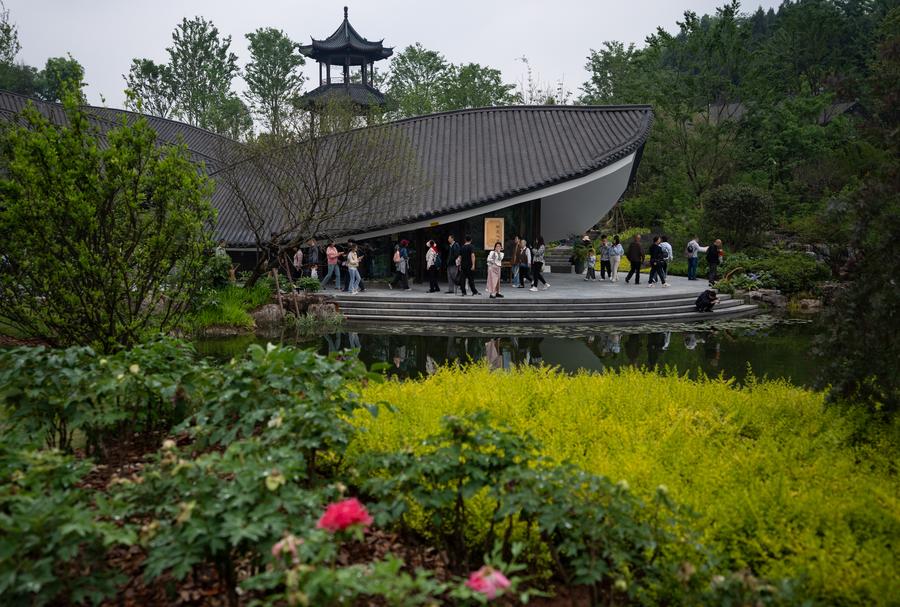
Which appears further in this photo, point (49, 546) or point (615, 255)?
point (615, 255)

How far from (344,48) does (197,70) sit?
15666 millimetres

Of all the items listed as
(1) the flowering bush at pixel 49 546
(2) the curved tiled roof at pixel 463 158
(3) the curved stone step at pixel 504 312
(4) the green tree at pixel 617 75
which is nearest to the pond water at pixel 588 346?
(3) the curved stone step at pixel 504 312

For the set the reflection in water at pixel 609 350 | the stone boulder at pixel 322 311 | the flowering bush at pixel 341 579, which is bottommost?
the reflection in water at pixel 609 350

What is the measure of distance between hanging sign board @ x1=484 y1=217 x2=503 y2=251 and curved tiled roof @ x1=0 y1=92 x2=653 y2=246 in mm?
1302

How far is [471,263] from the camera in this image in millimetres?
16016

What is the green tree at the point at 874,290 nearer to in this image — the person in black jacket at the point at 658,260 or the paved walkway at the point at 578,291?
the paved walkway at the point at 578,291

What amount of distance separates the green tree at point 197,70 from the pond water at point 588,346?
38517mm

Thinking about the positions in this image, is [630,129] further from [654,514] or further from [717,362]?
[654,514]

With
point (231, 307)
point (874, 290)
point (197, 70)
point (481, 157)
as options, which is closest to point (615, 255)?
point (481, 157)

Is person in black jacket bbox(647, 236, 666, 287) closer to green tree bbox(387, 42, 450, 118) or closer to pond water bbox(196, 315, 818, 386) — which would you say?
pond water bbox(196, 315, 818, 386)

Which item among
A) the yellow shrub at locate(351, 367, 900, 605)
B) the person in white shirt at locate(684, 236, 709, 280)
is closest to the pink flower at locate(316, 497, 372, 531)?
the yellow shrub at locate(351, 367, 900, 605)

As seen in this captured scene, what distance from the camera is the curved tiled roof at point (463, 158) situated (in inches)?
696

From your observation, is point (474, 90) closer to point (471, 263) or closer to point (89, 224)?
point (471, 263)

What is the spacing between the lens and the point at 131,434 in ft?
15.0
